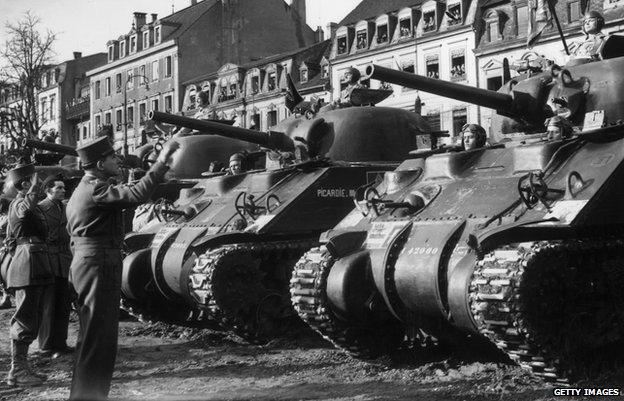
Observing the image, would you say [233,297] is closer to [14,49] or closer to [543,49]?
[14,49]

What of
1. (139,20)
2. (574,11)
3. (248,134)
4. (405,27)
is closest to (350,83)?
(248,134)

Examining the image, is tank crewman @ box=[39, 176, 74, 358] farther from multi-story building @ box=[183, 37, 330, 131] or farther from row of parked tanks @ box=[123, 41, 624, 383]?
multi-story building @ box=[183, 37, 330, 131]

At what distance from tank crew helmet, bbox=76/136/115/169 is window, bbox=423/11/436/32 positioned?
32.1 metres

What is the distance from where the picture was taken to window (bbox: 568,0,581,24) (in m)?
32.6

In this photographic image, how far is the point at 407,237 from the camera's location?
29.2 ft

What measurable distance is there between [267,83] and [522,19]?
15077mm

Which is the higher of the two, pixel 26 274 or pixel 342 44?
pixel 342 44

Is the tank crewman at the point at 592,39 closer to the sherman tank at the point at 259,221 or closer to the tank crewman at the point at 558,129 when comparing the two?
the tank crewman at the point at 558,129

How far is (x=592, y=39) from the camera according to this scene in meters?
10.7

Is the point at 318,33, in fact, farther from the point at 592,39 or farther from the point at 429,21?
the point at 592,39

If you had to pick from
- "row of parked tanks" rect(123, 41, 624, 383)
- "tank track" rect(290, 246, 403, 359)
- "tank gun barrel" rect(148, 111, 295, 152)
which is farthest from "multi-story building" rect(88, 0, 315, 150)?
"tank track" rect(290, 246, 403, 359)

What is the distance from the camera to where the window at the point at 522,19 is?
3472 cm

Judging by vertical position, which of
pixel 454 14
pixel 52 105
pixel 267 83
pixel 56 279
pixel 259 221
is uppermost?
pixel 52 105

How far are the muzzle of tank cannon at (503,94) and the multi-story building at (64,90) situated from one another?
53582 millimetres
